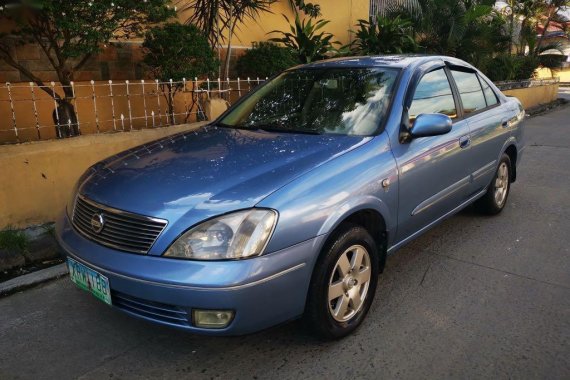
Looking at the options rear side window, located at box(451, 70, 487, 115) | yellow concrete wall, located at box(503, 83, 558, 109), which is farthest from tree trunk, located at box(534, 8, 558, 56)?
rear side window, located at box(451, 70, 487, 115)

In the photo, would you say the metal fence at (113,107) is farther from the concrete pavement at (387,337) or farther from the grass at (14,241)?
the concrete pavement at (387,337)

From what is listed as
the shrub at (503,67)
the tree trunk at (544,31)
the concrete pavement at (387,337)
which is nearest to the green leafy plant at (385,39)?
the shrub at (503,67)

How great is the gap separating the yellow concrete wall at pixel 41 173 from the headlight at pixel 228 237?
241cm

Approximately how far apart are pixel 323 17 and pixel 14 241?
308 inches

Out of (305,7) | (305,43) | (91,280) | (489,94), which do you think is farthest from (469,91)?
(305,7)

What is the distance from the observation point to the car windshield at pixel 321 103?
3385 millimetres

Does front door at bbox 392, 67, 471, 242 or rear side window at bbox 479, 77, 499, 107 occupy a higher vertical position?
rear side window at bbox 479, 77, 499, 107

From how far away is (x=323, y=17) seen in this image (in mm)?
10141

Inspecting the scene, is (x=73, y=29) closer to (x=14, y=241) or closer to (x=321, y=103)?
(x=14, y=241)

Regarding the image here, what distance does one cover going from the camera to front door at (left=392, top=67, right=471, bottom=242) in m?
3.31

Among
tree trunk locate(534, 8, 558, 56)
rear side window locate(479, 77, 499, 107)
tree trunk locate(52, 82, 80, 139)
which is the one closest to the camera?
rear side window locate(479, 77, 499, 107)

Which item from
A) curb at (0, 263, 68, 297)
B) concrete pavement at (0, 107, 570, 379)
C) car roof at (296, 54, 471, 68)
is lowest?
concrete pavement at (0, 107, 570, 379)

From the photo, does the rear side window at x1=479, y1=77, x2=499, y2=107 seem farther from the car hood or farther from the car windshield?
the car hood

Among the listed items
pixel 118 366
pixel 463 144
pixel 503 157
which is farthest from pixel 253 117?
pixel 503 157
